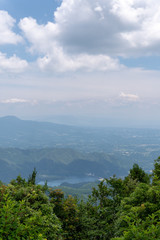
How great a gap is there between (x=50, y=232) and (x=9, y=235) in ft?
18.8

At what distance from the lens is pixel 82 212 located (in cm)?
2248

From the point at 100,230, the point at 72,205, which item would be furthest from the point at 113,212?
the point at 72,205

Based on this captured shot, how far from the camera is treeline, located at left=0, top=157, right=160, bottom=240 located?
8.16 meters

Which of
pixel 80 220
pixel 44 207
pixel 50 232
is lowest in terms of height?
pixel 80 220

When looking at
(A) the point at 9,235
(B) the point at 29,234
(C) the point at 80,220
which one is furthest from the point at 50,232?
(C) the point at 80,220

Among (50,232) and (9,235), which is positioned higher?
(9,235)

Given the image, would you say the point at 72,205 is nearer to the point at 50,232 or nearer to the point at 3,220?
the point at 50,232

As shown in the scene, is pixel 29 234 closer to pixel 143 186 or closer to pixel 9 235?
pixel 9 235

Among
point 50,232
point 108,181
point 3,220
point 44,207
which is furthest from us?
point 108,181

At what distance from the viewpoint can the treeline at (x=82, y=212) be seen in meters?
8.16

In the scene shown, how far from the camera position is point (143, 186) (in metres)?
16.5

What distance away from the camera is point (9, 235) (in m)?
7.34

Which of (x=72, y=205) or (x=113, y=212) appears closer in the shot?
(x=72, y=205)

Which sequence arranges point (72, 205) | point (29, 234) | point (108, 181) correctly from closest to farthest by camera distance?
point (29, 234), point (72, 205), point (108, 181)
